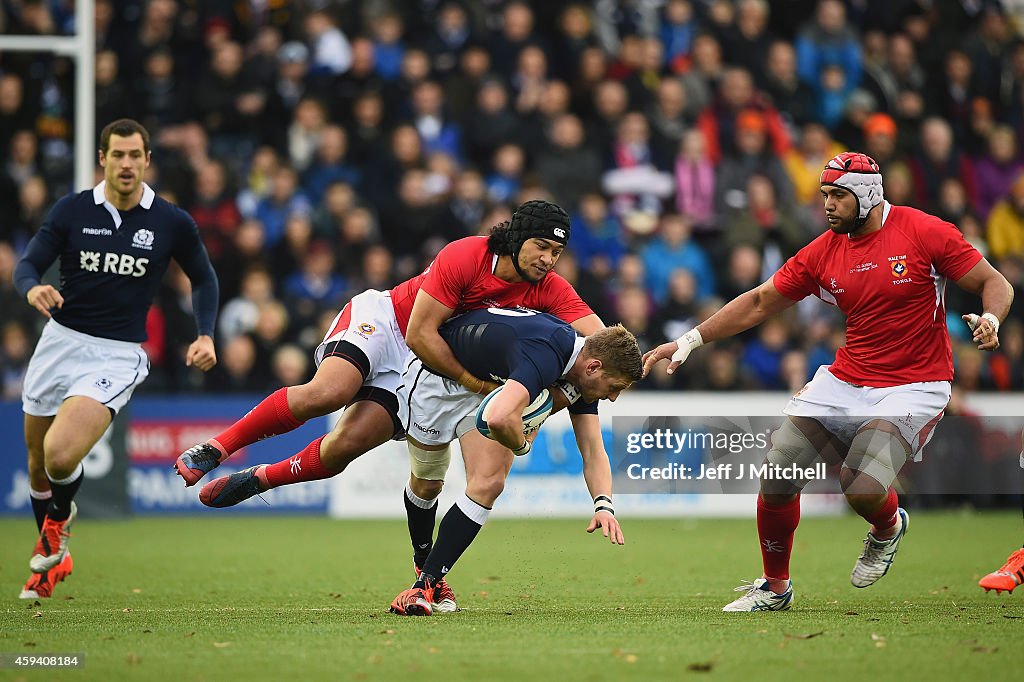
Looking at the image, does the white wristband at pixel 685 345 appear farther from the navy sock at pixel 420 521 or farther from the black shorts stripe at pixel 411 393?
the navy sock at pixel 420 521

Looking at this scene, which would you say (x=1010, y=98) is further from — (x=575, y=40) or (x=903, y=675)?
(x=903, y=675)

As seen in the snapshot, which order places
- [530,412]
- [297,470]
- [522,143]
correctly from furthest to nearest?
[522,143] < [297,470] < [530,412]

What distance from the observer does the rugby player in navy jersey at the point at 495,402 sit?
7324mm

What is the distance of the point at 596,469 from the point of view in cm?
779

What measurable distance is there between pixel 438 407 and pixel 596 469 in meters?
1.06

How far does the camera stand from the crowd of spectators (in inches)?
623

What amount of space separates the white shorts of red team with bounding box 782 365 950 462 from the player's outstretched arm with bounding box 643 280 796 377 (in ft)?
1.84

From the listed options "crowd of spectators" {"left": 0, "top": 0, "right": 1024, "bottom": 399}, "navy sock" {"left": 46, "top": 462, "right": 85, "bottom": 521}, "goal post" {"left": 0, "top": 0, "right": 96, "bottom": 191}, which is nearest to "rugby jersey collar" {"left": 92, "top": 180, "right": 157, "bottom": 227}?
"navy sock" {"left": 46, "top": 462, "right": 85, "bottom": 521}

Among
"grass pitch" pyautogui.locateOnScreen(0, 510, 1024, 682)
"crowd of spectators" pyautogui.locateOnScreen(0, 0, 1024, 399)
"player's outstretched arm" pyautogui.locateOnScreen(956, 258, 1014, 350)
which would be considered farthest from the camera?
"crowd of spectators" pyautogui.locateOnScreen(0, 0, 1024, 399)

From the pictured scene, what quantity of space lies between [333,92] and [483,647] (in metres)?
12.0

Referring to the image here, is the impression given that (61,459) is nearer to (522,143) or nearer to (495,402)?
(495,402)

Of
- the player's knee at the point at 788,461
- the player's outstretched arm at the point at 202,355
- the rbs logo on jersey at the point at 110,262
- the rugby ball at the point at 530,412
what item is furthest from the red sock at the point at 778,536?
the rbs logo on jersey at the point at 110,262

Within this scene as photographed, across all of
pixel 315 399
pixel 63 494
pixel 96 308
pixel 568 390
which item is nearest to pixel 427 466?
pixel 315 399

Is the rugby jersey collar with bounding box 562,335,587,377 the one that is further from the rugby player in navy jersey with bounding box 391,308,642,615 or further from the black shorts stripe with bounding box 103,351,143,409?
the black shorts stripe with bounding box 103,351,143,409
